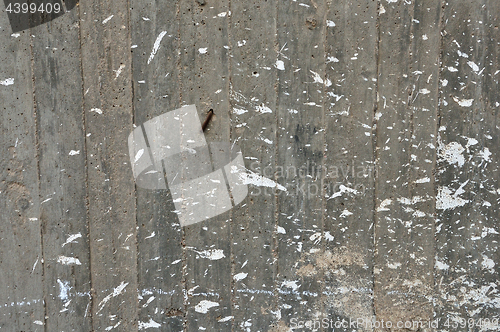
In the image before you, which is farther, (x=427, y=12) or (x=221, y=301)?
(x=221, y=301)

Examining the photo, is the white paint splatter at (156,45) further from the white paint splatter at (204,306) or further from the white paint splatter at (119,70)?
the white paint splatter at (204,306)

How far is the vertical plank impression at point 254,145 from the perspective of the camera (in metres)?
1.29

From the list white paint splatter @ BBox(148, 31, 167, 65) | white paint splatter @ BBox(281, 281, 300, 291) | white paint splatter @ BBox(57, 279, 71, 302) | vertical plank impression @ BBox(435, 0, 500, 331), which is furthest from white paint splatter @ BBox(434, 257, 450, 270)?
white paint splatter @ BBox(57, 279, 71, 302)

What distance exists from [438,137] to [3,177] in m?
2.05

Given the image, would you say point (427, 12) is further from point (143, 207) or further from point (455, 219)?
point (143, 207)

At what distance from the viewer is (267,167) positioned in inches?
52.5

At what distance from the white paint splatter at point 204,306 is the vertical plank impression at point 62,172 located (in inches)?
20.8

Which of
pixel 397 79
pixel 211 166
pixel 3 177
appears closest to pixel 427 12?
pixel 397 79

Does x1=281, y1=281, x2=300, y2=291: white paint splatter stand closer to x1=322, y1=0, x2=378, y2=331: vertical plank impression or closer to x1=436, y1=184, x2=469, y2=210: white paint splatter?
x1=322, y1=0, x2=378, y2=331: vertical plank impression

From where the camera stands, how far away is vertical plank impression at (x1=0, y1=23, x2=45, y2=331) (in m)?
1.32

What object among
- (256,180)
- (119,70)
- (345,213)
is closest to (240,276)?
(256,180)

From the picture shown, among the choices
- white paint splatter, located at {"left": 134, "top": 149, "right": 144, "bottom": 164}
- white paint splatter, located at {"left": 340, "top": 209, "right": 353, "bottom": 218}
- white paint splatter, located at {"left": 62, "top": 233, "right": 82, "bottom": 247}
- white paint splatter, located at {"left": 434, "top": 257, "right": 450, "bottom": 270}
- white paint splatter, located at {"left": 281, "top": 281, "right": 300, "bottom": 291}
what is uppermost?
white paint splatter, located at {"left": 134, "top": 149, "right": 144, "bottom": 164}

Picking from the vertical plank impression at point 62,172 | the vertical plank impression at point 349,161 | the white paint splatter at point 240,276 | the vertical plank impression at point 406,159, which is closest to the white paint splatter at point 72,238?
the vertical plank impression at point 62,172

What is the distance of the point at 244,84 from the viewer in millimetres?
1312
